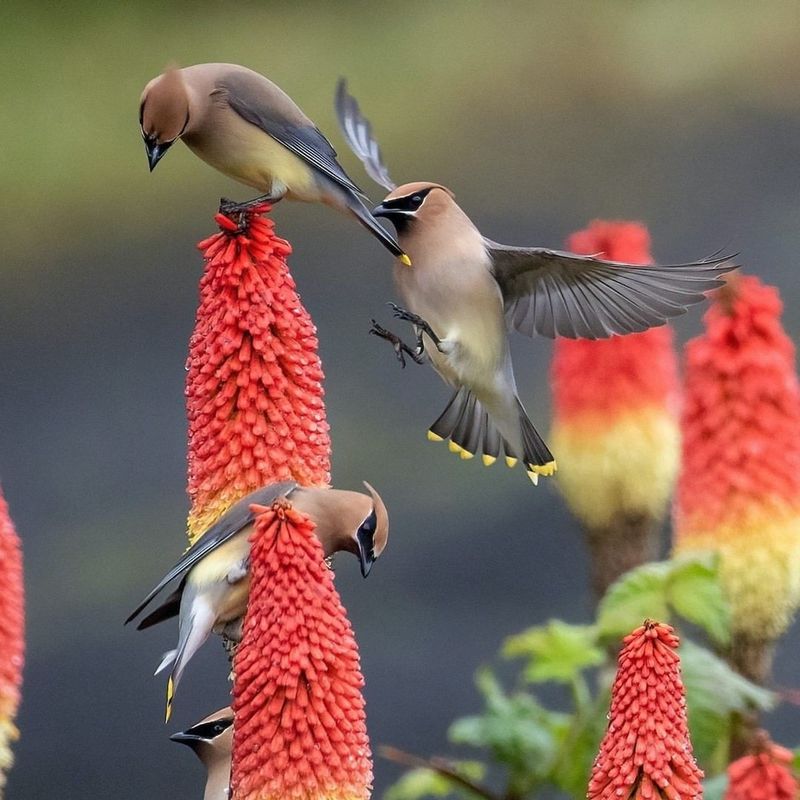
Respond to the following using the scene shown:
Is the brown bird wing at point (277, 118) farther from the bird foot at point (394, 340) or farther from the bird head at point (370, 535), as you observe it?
the bird head at point (370, 535)

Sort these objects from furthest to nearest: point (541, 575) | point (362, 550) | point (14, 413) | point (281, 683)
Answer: point (541, 575) → point (14, 413) → point (362, 550) → point (281, 683)

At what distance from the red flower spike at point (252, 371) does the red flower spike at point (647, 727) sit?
11.7 inches

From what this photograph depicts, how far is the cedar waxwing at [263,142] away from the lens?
3.82ft

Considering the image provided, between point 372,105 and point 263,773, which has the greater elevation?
point 372,105

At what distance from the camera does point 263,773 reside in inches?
37.4

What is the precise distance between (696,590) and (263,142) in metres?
0.71

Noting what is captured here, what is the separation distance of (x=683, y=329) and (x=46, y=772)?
157cm

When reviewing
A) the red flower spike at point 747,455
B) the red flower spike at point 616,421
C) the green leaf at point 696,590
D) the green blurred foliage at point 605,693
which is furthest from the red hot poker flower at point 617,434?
the green leaf at point 696,590

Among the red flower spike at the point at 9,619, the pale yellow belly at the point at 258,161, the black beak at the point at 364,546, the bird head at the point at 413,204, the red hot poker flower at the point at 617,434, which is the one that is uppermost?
the red hot poker flower at the point at 617,434

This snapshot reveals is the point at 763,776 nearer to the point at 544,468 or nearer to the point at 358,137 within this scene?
the point at 544,468

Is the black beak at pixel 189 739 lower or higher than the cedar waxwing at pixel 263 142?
lower

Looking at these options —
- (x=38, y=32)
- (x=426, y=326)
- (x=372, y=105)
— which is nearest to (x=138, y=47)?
(x=38, y=32)

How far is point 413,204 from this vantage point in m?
1.39

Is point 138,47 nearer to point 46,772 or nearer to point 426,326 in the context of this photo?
point 46,772
